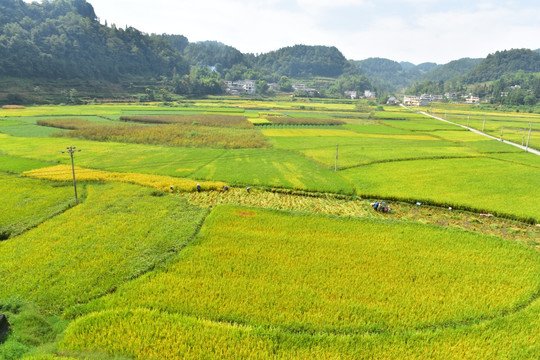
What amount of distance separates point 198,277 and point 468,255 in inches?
468

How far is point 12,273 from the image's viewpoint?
37.2ft

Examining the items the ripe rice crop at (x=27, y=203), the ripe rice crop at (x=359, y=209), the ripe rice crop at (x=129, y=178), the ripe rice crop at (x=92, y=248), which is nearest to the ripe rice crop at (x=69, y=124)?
the ripe rice crop at (x=129, y=178)

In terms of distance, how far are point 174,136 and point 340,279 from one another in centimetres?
3572

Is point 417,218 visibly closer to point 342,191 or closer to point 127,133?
point 342,191

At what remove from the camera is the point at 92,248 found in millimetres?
13242

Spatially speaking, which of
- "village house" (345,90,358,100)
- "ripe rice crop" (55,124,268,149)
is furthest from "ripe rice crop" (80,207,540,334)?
"village house" (345,90,358,100)

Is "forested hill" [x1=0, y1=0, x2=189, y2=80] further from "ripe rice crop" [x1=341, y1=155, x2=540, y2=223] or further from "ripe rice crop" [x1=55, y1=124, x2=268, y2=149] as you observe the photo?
"ripe rice crop" [x1=341, y1=155, x2=540, y2=223]

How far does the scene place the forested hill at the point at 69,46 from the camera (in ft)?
296

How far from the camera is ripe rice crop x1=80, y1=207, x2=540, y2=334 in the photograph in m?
9.79

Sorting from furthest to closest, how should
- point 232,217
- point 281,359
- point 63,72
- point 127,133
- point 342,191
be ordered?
point 63,72 < point 127,133 < point 342,191 < point 232,217 < point 281,359

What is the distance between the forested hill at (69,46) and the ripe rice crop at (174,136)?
225 feet

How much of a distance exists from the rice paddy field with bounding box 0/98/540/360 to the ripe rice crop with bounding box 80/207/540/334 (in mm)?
64

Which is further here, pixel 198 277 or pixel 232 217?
pixel 232 217

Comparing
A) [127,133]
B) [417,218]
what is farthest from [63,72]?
[417,218]
